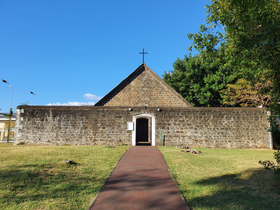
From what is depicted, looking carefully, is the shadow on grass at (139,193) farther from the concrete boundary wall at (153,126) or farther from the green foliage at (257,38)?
the concrete boundary wall at (153,126)

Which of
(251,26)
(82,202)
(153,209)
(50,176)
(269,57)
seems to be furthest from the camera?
(50,176)

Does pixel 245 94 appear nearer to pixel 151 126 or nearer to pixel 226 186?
pixel 151 126

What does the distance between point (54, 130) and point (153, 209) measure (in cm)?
1289

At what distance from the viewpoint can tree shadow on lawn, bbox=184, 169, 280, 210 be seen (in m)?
4.35

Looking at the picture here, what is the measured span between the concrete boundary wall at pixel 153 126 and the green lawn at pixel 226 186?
21.5 feet

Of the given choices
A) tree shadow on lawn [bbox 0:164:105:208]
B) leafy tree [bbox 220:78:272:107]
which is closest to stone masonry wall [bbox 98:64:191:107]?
leafy tree [bbox 220:78:272:107]

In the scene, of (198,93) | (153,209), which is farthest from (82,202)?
(198,93)

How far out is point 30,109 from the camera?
1532 centimetres

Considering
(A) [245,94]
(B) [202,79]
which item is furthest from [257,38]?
(B) [202,79]

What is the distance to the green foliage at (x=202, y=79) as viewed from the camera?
2262 centimetres

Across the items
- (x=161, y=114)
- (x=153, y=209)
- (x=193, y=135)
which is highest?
(x=161, y=114)

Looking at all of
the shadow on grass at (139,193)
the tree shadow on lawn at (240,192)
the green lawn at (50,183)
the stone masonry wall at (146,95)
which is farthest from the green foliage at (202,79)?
the shadow on grass at (139,193)

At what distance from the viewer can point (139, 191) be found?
529 centimetres

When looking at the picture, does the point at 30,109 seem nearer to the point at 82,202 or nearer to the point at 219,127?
the point at 82,202
